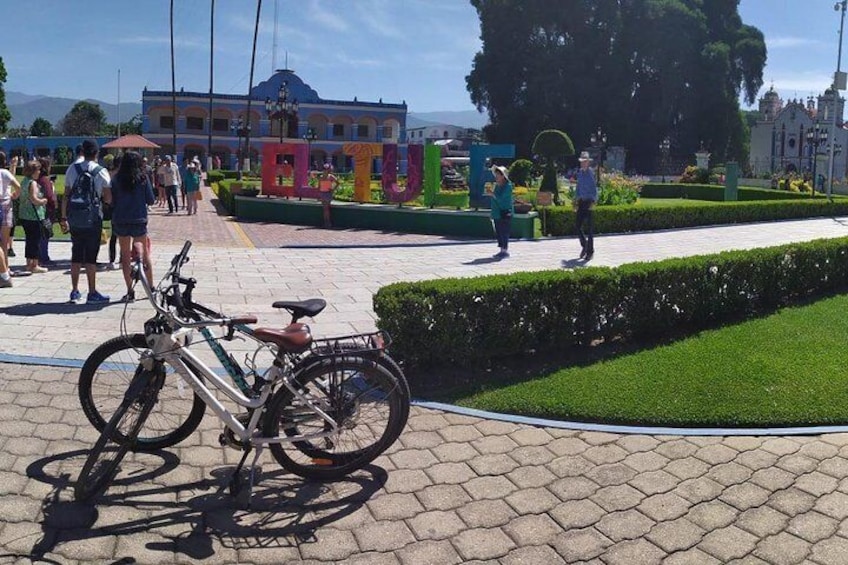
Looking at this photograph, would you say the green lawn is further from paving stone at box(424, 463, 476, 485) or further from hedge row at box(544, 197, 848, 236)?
hedge row at box(544, 197, 848, 236)

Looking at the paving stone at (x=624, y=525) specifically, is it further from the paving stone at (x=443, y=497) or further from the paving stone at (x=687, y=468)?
the paving stone at (x=443, y=497)

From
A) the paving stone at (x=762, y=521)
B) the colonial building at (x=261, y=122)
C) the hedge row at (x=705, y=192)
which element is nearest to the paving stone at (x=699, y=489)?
the paving stone at (x=762, y=521)

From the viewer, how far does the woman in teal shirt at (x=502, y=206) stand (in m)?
12.4

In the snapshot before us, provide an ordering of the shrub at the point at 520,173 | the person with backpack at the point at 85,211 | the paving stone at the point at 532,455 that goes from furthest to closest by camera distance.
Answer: the shrub at the point at 520,173, the person with backpack at the point at 85,211, the paving stone at the point at 532,455

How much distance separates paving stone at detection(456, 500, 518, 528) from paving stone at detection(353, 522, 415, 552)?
1.04 feet

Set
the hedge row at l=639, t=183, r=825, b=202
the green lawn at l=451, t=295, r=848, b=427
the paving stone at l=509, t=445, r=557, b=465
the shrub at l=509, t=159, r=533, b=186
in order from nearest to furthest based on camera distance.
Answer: the paving stone at l=509, t=445, r=557, b=465 < the green lawn at l=451, t=295, r=848, b=427 < the shrub at l=509, t=159, r=533, b=186 < the hedge row at l=639, t=183, r=825, b=202

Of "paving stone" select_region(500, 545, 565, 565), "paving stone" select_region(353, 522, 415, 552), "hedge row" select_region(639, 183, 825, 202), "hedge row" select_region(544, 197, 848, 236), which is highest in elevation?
"hedge row" select_region(639, 183, 825, 202)

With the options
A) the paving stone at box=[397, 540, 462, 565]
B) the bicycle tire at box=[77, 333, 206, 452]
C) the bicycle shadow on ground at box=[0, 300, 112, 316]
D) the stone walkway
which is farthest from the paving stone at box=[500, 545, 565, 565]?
the bicycle shadow on ground at box=[0, 300, 112, 316]

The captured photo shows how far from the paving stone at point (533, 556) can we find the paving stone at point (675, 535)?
0.50 m

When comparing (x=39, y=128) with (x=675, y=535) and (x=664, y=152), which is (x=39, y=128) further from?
(x=675, y=535)

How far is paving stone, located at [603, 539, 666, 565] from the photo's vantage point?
3.44 m

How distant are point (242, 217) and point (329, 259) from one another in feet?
29.0

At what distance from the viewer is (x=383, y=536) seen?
11.8ft

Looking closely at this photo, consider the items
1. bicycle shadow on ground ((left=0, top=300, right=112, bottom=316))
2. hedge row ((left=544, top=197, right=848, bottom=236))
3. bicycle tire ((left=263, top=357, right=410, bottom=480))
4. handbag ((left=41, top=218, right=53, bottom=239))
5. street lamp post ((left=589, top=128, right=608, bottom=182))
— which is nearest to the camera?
bicycle tire ((left=263, top=357, right=410, bottom=480))
